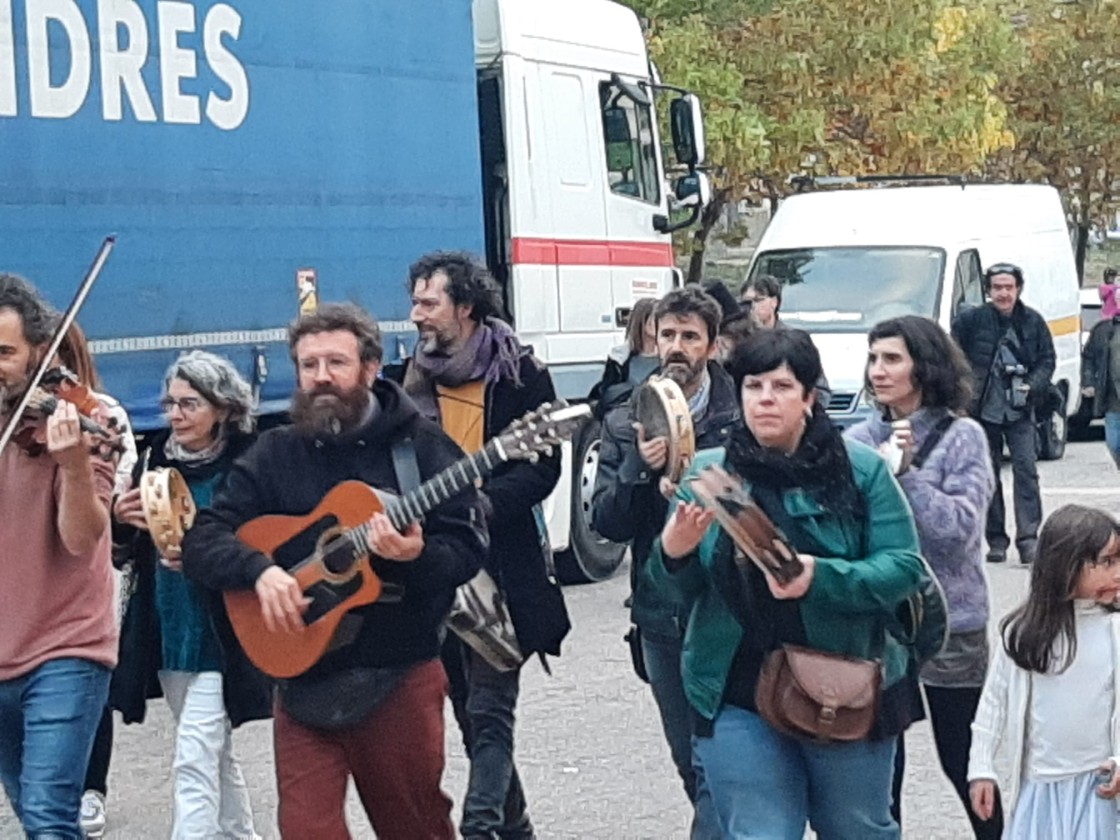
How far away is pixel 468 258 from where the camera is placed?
6535mm

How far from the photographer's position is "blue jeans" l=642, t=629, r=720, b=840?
233 inches

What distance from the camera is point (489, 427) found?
251 inches

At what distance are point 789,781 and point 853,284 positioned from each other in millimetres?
12476

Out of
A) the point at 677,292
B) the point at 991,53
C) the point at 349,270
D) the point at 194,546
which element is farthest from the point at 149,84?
the point at 991,53

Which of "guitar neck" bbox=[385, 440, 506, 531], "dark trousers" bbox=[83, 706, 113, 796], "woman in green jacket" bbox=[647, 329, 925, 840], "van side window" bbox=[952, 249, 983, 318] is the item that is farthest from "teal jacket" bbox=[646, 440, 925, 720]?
"van side window" bbox=[952, 249, 983, 318]

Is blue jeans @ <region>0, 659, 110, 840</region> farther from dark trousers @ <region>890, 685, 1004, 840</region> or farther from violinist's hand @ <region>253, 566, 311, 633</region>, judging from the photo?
dark trousers @ <region>890, 685, 1004, 840</region>

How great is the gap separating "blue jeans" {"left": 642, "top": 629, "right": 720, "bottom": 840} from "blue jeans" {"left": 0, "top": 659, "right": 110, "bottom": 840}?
151 centimetres

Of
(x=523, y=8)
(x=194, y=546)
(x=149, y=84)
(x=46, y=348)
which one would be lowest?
(x=194, y=546)

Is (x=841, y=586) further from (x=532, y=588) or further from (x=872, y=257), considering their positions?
(x=872, y=257)

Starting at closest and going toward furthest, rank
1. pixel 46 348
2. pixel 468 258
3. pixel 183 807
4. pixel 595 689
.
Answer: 1. pixel 46 348
2. pixel 183 807
3. pixel 468 258
4. pixel 595 689

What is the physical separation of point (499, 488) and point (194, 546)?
1.25 meters

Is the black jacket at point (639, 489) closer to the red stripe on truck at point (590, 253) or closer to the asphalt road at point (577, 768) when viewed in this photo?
the asphalt road at point (577, 768)

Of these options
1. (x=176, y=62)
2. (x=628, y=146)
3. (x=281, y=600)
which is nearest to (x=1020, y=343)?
(x=628, y=146)

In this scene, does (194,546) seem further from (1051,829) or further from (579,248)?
(579,248)
